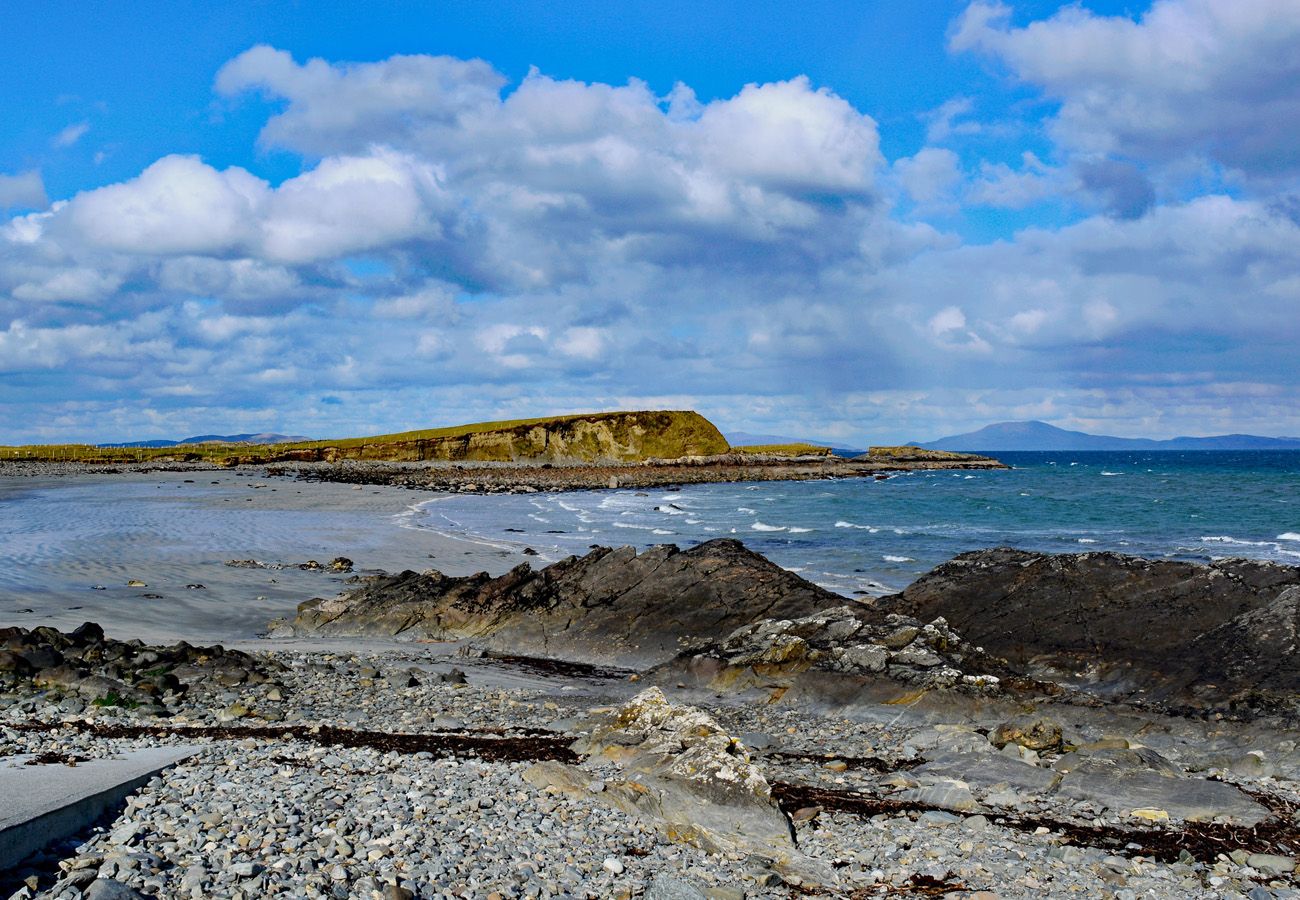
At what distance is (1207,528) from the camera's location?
53781 mm

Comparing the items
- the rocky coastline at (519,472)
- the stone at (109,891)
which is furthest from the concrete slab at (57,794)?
the rocky coastline at (519,472)

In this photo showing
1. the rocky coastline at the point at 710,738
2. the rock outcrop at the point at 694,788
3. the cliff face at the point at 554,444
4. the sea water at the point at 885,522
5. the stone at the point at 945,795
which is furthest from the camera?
the cliff face at the point at 554,444

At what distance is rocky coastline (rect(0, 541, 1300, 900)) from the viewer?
7.62 metres

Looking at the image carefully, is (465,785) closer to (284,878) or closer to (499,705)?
(284,878)

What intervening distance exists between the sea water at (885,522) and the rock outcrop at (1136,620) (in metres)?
8.94

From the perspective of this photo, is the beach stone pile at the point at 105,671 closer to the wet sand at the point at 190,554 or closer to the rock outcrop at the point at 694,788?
the wet sand at the point at 190,554

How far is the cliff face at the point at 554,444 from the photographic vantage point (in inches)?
5768

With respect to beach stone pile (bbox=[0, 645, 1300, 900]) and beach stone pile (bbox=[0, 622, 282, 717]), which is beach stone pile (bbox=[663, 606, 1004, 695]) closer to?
beach stone pile (bbox=[0, 645, 1300, 900])

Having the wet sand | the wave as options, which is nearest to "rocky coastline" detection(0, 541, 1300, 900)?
the wet sand

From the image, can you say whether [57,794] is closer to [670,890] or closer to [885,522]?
[670,890]

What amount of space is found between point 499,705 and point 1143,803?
30.0 ft

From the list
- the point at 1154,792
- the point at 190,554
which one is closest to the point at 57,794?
the point at 1154,792

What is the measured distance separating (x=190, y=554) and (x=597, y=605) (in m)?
19.4

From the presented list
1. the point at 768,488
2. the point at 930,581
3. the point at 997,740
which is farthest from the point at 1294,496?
the point at 997,740
